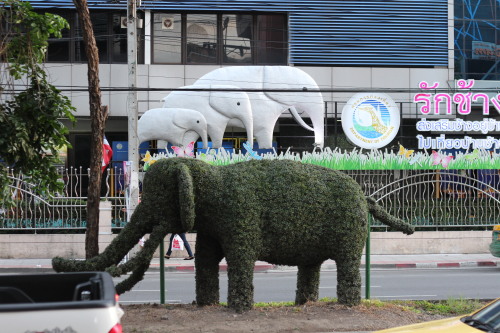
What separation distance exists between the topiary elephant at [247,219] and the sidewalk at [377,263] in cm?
910

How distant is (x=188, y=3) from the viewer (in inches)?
1138

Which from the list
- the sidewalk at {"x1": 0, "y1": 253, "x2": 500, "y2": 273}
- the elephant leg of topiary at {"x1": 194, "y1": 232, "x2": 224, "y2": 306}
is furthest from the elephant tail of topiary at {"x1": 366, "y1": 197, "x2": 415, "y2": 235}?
the sidewalk at {"x1": 0, "y1": 253, "x2": 500, "y2": 273}

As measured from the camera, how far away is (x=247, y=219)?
29.5ft

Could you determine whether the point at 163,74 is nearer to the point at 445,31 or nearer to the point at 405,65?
the point at 405,65

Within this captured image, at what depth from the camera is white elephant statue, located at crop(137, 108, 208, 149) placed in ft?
79.1

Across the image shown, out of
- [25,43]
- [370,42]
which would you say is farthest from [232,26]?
[25,43]

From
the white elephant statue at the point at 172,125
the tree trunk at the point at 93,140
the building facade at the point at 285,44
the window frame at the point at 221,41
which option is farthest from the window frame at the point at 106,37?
the tree trunk at the point at 93,140

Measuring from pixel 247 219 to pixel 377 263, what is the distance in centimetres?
1100

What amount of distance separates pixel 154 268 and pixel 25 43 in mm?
10184

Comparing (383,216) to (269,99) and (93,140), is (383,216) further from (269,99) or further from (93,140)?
(269,99)

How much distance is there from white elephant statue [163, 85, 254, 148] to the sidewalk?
21.4 ft

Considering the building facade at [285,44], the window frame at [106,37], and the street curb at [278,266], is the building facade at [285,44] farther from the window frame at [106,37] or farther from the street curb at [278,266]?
the street curb at [278,266]

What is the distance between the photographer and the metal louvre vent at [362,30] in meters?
29.3

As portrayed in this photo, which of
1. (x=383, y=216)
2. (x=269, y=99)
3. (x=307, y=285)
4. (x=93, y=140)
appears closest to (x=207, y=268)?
(x=307, y=285)
